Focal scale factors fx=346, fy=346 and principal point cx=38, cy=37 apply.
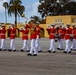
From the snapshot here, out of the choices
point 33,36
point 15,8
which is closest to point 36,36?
point 33,36

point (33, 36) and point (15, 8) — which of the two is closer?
point (33, 36)

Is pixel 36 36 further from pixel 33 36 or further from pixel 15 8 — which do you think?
pixel 15 8

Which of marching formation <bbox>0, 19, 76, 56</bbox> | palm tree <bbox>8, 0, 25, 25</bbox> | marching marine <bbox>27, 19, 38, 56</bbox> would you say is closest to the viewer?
marching marine <bbox>27, 19, 38, 56</bbox>

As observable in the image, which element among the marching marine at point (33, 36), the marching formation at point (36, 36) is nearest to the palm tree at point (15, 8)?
the marching formation at point (36, 36)

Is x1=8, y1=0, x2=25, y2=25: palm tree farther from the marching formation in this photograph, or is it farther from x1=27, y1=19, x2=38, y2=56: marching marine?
x1=27, y1=19, x2=38, y2=56: marching marine

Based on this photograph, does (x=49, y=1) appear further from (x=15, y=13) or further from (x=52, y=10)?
(x=15, y=13)

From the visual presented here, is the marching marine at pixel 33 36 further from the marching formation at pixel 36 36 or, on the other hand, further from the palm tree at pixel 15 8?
the palm tree at pixel 15 8

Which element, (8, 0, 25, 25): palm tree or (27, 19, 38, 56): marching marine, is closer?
(27, 19, 38, 56): marching marine

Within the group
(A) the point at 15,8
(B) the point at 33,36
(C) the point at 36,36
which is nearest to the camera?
(B) the point at 33,36

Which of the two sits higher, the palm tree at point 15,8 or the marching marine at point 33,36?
the palm tree at point 15,8

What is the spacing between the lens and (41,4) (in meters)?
109

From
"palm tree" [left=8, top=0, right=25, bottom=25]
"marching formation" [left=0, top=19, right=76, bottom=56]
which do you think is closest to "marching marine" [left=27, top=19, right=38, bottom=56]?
"marching formation" [left=0, top=19, right=76, bottom=56]

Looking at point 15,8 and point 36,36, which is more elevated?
point 15,8

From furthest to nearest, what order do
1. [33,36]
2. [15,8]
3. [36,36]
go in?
1. [15,8]
2. [36,36]
3. [33,36]
